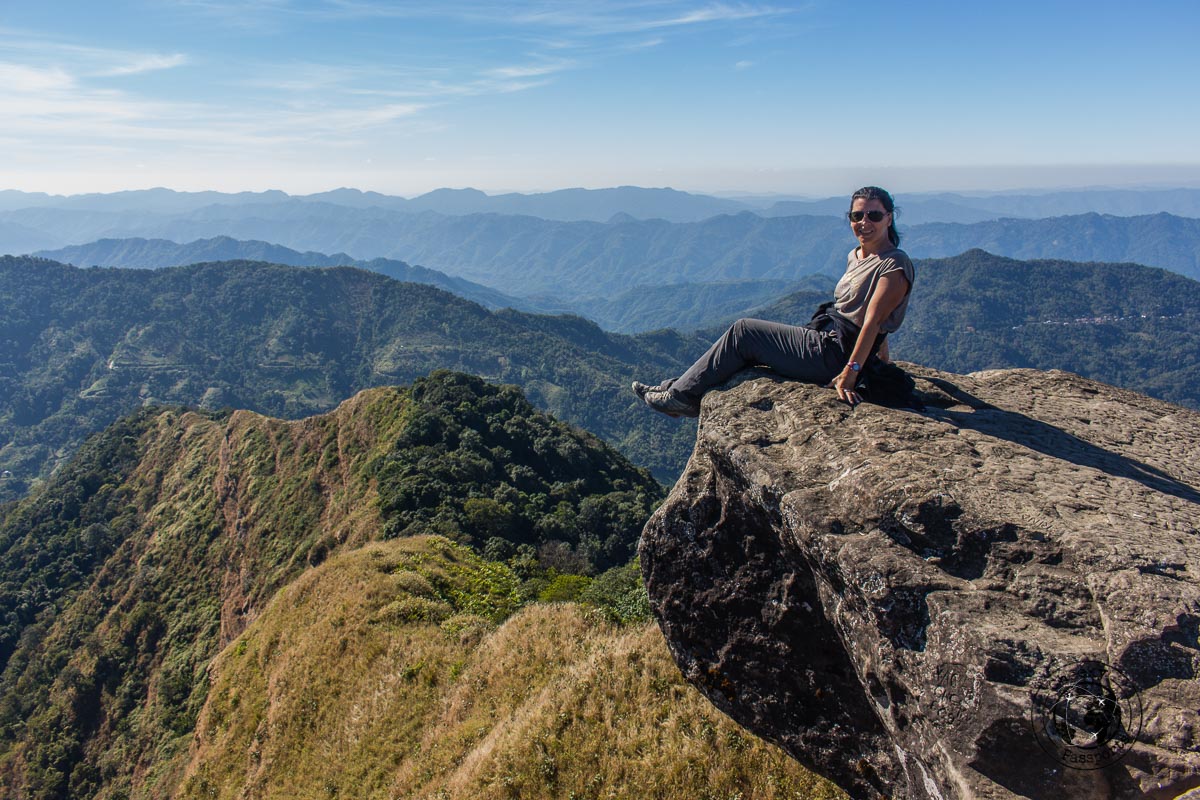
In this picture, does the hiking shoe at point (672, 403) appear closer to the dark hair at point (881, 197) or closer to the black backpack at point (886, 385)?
the black backpack at point (886, 385)

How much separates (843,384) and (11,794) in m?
57.4

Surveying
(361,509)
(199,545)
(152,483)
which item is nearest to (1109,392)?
(361,509)

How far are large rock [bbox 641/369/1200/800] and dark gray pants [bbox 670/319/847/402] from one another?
12.8 inches

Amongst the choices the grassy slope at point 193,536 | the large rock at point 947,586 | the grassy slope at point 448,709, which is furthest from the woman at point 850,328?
the grassy slope at point 193,536

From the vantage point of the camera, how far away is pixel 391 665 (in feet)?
48.1

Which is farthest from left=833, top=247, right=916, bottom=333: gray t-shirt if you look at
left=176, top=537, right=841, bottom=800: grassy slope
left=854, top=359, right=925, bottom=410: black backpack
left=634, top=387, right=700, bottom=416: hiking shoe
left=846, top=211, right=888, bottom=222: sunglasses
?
left=176, top=537, right=841, bottom=800: grassy slope

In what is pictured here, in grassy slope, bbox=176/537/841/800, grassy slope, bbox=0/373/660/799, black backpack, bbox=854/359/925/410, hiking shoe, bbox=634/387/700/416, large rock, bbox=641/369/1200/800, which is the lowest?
grassy slope, bbox=0/373/660/799

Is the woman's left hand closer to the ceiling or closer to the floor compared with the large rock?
closer to the ceiling

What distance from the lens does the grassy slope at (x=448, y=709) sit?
9133 mm

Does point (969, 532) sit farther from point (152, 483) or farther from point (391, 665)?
point (152, 483)

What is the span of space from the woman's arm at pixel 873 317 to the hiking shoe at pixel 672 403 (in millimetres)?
2330

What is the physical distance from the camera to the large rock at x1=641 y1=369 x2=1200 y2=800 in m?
4.51

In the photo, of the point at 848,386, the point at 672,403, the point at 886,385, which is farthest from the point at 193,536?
the point at 886,385

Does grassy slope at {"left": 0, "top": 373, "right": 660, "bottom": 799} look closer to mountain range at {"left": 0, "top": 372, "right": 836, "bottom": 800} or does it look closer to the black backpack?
mountain range at {"left": 0, "top": 372, "right": 836, "bottom": 800}
